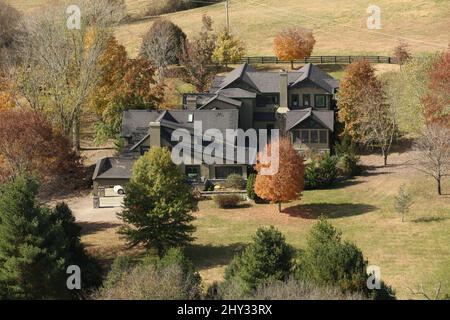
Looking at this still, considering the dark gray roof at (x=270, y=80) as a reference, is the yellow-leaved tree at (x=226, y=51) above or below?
above

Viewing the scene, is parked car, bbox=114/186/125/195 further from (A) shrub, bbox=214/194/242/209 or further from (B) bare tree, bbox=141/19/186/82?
(B) bare tree, bbox=141/19/186/82

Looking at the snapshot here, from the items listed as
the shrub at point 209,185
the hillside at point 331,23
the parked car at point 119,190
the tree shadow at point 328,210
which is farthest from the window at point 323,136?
the hillside at point 331,23

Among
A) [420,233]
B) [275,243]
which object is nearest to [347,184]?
[420,233]

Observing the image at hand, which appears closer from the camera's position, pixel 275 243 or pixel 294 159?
pixel 275 243

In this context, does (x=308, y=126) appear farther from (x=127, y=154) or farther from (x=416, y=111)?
(x=127, y=154)

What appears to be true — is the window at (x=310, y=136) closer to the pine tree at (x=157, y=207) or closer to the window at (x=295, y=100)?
the window at (x=295, y=100)

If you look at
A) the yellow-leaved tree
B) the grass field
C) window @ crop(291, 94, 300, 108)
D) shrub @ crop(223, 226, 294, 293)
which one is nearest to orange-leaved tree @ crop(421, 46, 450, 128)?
the grass field
